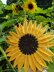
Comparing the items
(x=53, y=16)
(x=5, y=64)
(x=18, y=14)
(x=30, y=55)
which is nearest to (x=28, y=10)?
(x=18, y=14)

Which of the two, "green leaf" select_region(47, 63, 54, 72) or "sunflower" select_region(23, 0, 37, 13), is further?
"sunflower" select_region(23, 0, 37, 13)

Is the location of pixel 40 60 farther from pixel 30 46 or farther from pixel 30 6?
pixel 30 6

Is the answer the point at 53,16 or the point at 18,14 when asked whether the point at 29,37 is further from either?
the point at 53,16

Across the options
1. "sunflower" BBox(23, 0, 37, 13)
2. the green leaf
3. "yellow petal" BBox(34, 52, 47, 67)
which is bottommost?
the green leaf

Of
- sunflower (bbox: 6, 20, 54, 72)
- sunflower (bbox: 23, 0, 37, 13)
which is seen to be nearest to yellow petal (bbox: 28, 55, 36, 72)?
sunflower (bbox: 6, 20, 54, 72)

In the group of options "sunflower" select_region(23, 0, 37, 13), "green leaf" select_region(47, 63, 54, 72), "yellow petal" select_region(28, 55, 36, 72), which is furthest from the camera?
"sunflower" select_region(23, 0, 37, 13)

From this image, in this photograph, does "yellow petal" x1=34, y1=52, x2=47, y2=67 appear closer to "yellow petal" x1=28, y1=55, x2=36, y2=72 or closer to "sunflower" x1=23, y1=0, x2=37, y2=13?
"yellow petal" x1=28, y1=55, x2=36, y2=72

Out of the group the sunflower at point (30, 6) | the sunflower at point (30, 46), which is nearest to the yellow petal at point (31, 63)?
the sunflower at point (30, 46)

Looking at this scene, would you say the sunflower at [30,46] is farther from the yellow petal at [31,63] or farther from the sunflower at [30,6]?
the sunflower at [30,6]
